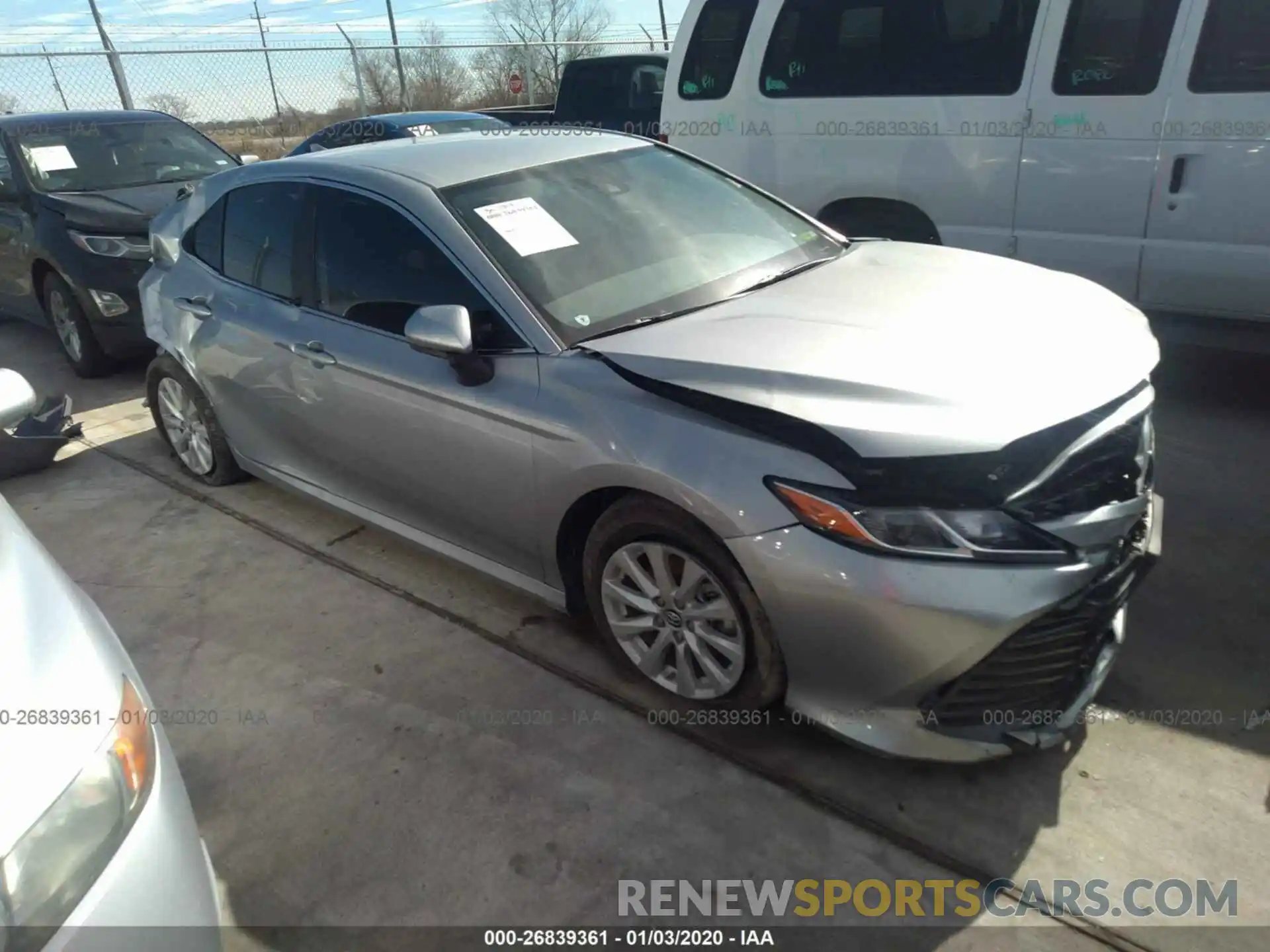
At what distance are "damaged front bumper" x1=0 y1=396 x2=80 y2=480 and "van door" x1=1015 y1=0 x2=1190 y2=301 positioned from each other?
17.7ft

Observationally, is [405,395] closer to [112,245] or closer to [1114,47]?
[1114,47]

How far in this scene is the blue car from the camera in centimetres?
995

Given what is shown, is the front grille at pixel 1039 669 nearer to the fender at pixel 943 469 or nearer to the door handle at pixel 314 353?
the fender at pixel 943 469

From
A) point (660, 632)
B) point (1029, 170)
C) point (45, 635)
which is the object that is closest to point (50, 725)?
point (45, 635)

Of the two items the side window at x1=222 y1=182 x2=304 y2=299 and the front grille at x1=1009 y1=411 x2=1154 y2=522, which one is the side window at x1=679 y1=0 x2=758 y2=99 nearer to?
the side window at x1=222 y1=182 x2=304 y2=299

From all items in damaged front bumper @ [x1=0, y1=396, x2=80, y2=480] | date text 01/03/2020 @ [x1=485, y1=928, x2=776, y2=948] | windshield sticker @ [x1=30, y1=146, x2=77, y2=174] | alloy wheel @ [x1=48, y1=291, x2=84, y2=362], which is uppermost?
windshield sticker @ [x1=30, y1=146, x2=77, y2=174]

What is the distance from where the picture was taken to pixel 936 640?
220 cm

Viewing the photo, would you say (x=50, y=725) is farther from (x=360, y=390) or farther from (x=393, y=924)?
(x=360, y=390)

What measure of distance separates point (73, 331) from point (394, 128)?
4.83 metres

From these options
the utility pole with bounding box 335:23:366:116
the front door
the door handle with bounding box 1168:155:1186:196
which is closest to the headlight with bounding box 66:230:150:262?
the front door

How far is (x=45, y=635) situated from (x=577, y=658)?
5.54 ft

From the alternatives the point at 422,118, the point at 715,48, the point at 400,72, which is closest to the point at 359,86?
the point at 400,72

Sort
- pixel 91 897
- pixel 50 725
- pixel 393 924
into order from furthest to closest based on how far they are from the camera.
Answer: pixel 393 924 → pixel 50 725 → pixel 91 897

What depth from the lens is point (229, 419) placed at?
4238 millimetres
